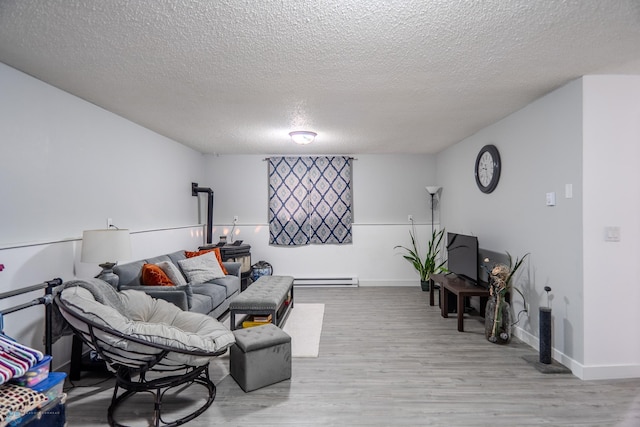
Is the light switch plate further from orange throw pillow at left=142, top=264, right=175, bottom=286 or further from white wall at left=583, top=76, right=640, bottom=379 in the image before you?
orange throw pillow at left=142, top=264, right=175, bottom=286

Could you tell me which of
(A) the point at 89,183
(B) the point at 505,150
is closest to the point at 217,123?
(A) the point at 89,183

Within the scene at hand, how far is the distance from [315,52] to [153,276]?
2788 millimetres

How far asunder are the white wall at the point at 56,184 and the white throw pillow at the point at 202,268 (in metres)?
0.53

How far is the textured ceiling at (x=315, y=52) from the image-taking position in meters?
1.70

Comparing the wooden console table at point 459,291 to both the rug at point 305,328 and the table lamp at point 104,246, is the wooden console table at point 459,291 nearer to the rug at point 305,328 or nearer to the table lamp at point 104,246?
the rug at point 305,328

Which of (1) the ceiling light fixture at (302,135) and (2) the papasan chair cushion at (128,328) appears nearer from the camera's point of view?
(2) the papasan chair cushion at (128,328)

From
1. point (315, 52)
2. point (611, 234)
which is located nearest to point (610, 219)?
point (611, 234)

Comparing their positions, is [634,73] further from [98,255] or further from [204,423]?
[98,255]

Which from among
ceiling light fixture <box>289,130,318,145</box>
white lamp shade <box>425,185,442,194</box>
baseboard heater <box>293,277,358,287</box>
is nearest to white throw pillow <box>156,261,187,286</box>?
ceiling light fixture <box>289,130,318,145</box>

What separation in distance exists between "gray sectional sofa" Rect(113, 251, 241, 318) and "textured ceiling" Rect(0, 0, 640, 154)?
1.70 m

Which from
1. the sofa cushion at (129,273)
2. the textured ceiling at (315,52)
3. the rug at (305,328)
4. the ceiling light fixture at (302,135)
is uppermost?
the textured ceiling at (315,52)

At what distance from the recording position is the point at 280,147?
5301 mm

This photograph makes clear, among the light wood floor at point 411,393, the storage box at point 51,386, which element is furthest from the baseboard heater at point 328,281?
the storage box at point 51,386

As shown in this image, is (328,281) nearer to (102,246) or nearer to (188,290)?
(188,290)
